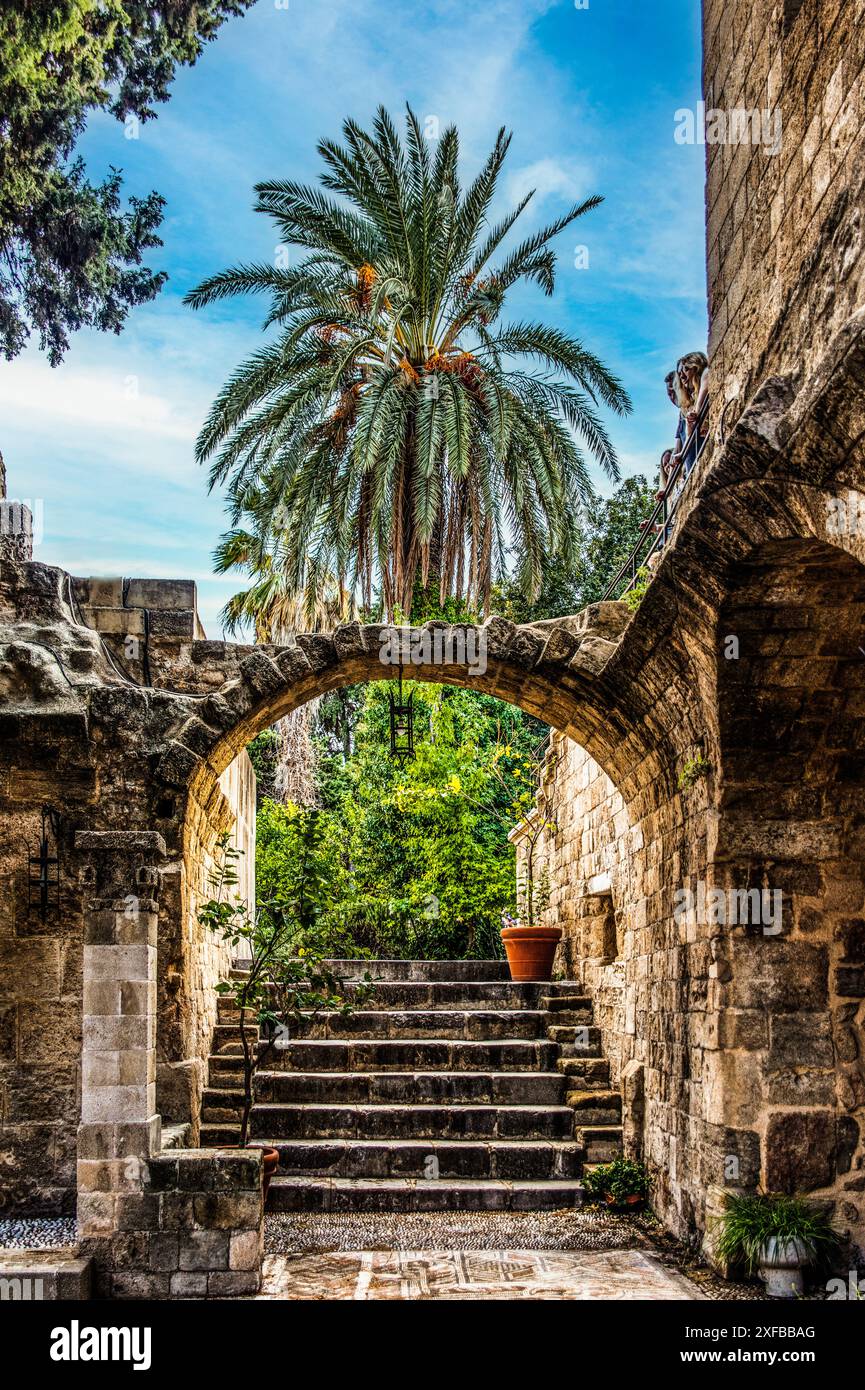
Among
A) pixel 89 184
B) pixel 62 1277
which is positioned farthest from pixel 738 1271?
pixel 89 184

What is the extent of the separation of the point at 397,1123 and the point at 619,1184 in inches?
64.3

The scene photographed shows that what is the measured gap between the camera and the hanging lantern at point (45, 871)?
7652mm

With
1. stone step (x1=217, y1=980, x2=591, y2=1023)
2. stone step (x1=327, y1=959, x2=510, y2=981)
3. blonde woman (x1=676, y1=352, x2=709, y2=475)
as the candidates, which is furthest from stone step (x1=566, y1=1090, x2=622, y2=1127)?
blonde woman (x1=676, y1=352, x2=709, y2=475)

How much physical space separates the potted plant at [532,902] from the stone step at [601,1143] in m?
2.55

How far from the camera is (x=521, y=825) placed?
14.2 meters

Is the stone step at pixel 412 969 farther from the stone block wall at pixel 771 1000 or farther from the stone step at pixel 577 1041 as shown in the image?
the stone block wall at pixel 771 1000

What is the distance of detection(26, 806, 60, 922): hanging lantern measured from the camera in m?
7.65

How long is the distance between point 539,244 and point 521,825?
656 cm

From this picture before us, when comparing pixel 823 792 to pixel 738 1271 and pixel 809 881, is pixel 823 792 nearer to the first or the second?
pixel 809 881

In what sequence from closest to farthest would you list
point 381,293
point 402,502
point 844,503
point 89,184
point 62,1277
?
point 844,503, point 62,1277, point 381,293, point 402,502, point 89,184

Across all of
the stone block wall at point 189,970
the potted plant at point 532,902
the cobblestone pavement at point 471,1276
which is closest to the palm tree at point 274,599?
the potted plant at point 532,902

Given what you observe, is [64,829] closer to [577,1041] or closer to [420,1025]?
[420,1025]

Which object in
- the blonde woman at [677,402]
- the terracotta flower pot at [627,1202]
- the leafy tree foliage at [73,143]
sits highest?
the leafy tree foliage at [73,143]

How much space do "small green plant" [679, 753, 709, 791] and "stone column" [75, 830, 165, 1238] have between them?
285cm
